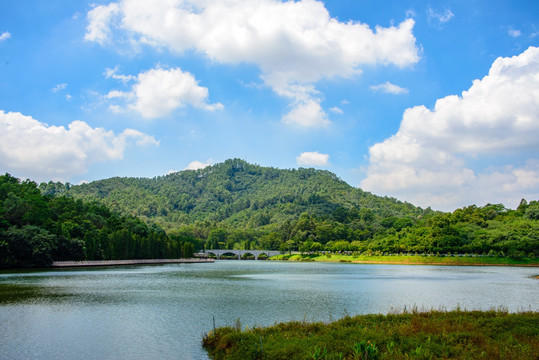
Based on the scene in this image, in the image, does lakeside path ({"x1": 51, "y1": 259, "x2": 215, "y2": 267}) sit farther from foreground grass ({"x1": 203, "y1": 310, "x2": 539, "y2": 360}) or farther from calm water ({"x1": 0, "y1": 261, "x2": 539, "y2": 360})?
foreground grass ({"x1": 203, "y1": 310, "x2": 539, "y2": 360})

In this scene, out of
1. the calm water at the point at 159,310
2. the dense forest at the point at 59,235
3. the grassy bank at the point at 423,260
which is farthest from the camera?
the grassy bank at the point at 423,260

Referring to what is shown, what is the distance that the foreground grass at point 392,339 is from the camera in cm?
1673

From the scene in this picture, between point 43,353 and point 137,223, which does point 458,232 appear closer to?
point 137,223

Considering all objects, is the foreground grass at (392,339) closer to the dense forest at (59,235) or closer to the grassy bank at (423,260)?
the dense forest at (59,235)

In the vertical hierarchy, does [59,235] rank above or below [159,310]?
above

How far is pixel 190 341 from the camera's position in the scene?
23375 mm

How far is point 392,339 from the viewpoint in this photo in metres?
18.8

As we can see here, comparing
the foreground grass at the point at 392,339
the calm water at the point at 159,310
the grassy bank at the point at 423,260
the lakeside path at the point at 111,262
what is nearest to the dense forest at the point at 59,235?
the lakeside path at the point at 111,262

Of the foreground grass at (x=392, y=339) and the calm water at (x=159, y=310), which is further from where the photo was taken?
the calm water at (x=159, y=310)

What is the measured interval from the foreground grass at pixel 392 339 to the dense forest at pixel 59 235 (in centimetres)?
6783

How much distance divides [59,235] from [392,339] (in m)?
85.1

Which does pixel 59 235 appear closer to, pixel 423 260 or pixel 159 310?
pixel 159 310

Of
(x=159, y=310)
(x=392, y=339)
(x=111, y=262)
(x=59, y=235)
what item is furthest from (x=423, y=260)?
(x=392, y=339)

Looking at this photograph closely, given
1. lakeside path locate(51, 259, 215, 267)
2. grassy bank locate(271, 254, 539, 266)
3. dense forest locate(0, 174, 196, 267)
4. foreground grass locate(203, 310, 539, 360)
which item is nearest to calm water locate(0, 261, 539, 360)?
foreground grass locate(203, 310, 539, 360)
